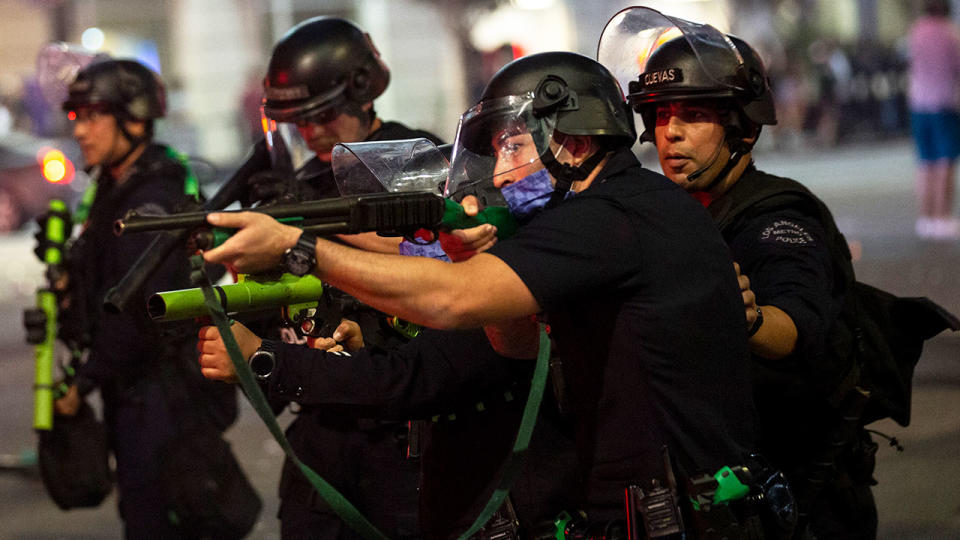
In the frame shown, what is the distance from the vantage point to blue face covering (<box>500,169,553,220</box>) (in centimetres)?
320

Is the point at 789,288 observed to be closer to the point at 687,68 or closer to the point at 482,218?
the point at 687,68

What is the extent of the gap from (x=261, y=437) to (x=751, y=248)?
5.14 meters

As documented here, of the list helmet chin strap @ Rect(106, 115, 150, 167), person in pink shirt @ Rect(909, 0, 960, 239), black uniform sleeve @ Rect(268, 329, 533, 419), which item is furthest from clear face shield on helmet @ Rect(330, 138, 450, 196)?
person in pink shirt @ Rect(909, 0, 960, 239)

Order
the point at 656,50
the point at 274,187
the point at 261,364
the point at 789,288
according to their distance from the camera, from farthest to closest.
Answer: the point at 274,187 < the point at 656,50 < the point at 789,288 < the point at 261,364

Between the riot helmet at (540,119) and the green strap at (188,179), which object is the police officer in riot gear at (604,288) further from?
the green strap at (188,179)

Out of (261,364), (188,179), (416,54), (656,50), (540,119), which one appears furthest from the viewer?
(416,54)

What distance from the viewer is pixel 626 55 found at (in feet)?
14.5

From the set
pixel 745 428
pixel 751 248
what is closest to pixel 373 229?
pixel 745 428

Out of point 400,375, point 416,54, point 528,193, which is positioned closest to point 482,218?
point 528,193

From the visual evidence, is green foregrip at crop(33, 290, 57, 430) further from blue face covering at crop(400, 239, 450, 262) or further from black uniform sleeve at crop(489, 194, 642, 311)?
black uniform sleeve at crop(489, 194, 642, 311)

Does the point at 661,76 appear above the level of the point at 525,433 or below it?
above

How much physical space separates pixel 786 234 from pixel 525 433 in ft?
3.77

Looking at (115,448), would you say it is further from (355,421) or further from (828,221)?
(828,221)

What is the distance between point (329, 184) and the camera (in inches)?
187
